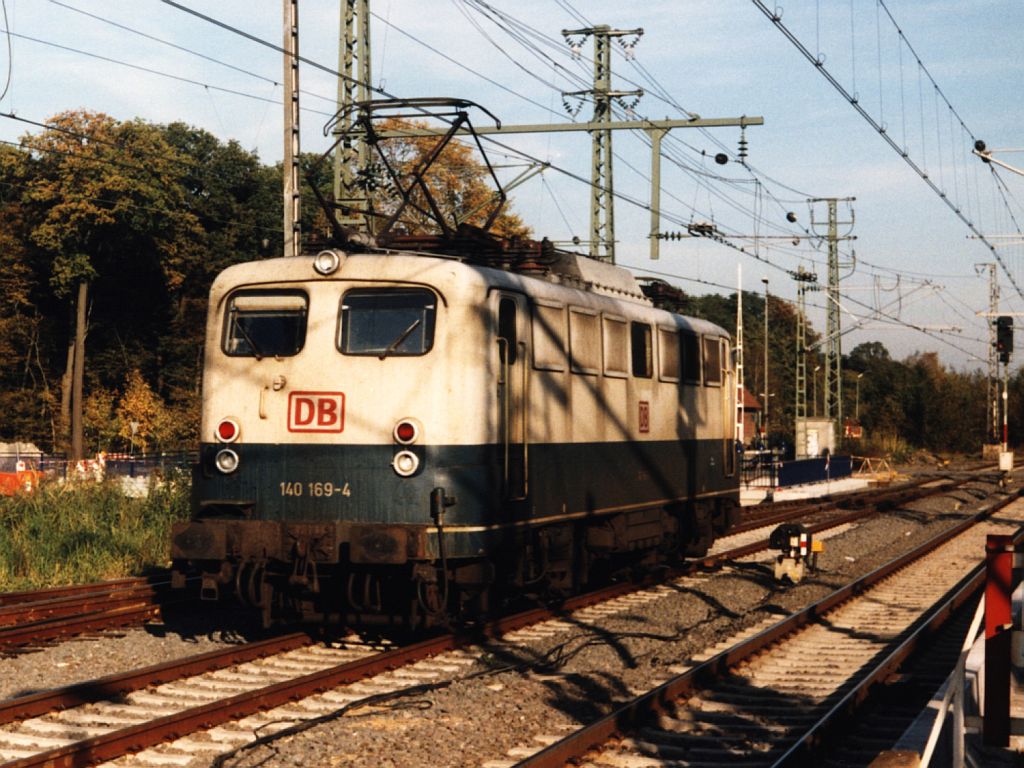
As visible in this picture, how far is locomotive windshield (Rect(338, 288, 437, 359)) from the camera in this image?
11500 millimetres

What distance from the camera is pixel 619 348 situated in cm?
1458

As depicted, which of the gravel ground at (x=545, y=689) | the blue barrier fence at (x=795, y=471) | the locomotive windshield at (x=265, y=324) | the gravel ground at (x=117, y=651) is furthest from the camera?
the blue barrier fence at (x=795, y=471)

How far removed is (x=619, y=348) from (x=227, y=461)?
4.74m

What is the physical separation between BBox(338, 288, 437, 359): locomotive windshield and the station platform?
22703mm

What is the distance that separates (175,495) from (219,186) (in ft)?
154

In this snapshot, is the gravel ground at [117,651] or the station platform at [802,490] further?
the station platform at [802,490]

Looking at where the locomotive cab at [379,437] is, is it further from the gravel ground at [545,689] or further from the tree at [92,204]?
the tree at [92,204]

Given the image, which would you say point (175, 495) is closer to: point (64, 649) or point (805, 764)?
point (64, 649)

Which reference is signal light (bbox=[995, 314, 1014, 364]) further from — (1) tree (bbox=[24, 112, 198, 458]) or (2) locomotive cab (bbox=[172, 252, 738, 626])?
(1) tree (bbox=[24, 112, 198, 458])

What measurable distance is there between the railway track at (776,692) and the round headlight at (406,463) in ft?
9.11

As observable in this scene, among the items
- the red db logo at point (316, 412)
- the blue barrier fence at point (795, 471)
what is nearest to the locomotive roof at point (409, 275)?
the red db logo at point (316, 412)

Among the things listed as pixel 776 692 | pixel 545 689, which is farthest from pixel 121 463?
pixel 776 692

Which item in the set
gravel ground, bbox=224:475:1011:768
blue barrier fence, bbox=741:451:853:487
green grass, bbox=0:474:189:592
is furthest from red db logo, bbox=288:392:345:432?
blue barrier fence, bbox=741:451:853:487

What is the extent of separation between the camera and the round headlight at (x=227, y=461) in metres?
11.8
